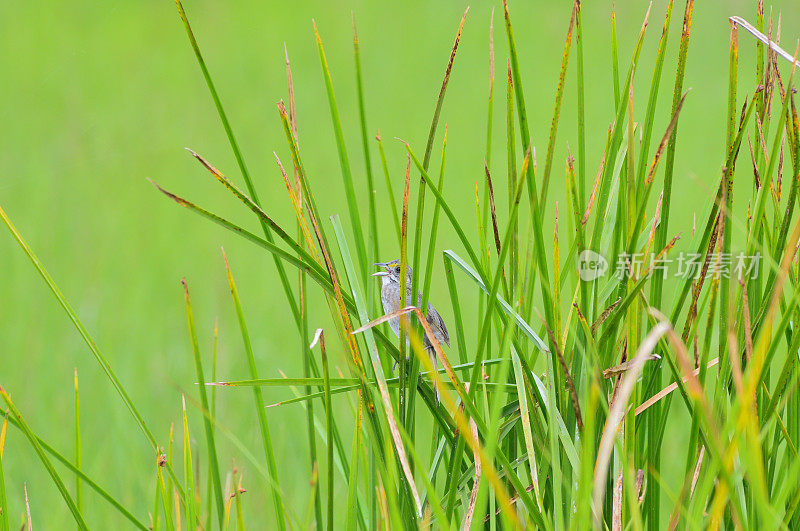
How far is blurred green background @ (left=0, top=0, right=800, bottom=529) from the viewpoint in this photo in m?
2.94

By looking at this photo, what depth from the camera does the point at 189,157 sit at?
5.08 metres

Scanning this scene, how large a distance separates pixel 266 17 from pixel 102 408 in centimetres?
451

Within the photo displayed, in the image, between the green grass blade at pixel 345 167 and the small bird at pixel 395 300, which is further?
the small bird at pixel 395 300

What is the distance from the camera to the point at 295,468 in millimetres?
2639

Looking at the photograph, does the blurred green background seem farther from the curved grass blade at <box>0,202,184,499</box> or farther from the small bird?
the curved grass blade at <box>0,202,184,499</box>

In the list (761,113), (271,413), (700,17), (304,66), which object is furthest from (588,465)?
(700,17)

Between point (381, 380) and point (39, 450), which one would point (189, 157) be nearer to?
point (39, 450)

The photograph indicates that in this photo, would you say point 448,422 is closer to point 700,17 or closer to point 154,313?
point 154,313

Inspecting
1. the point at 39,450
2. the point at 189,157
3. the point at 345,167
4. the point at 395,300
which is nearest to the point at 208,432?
the point at 39,450

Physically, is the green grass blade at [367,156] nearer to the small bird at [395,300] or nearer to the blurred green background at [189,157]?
the small bird at [395,300]

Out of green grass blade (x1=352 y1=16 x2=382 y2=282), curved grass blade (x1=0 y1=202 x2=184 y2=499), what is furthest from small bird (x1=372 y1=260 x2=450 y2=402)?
curved grass blade (x1=0 y1=202 x2=184 y2=499)

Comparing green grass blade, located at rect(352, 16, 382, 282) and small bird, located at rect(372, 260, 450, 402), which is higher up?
green grass blade, located at rect(352, 16, 382, 282)

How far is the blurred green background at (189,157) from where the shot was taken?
2.94 m

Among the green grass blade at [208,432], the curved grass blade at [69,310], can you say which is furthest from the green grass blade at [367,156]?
the curved grass blade at [69,310]
